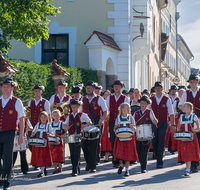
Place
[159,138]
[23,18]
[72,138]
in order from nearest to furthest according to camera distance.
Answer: [72,138]
[159,138]
[23,18]

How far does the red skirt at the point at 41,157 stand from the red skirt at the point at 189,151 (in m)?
2.78

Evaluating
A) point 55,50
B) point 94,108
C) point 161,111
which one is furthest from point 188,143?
point 55,50

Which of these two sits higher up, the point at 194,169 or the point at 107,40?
the point at 107,40

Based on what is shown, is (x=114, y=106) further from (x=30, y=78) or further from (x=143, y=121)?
(x=30, y=78)

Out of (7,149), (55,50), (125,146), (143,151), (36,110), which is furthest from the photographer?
(55,50)

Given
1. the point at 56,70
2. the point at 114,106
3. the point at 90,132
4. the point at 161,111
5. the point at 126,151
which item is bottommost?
the point at 126,151

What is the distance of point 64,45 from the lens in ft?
64.4

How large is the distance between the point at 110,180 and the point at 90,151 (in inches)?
47.5

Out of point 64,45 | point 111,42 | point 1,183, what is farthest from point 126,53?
point 1,183

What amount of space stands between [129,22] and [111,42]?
1.62m

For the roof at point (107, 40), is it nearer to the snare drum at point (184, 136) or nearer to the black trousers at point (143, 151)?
the black trousers at point (143, 151)

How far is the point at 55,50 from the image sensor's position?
63.9 ft

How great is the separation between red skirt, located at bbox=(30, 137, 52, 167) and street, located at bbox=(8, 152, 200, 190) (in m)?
0.28

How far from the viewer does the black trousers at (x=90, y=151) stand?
9414mm
